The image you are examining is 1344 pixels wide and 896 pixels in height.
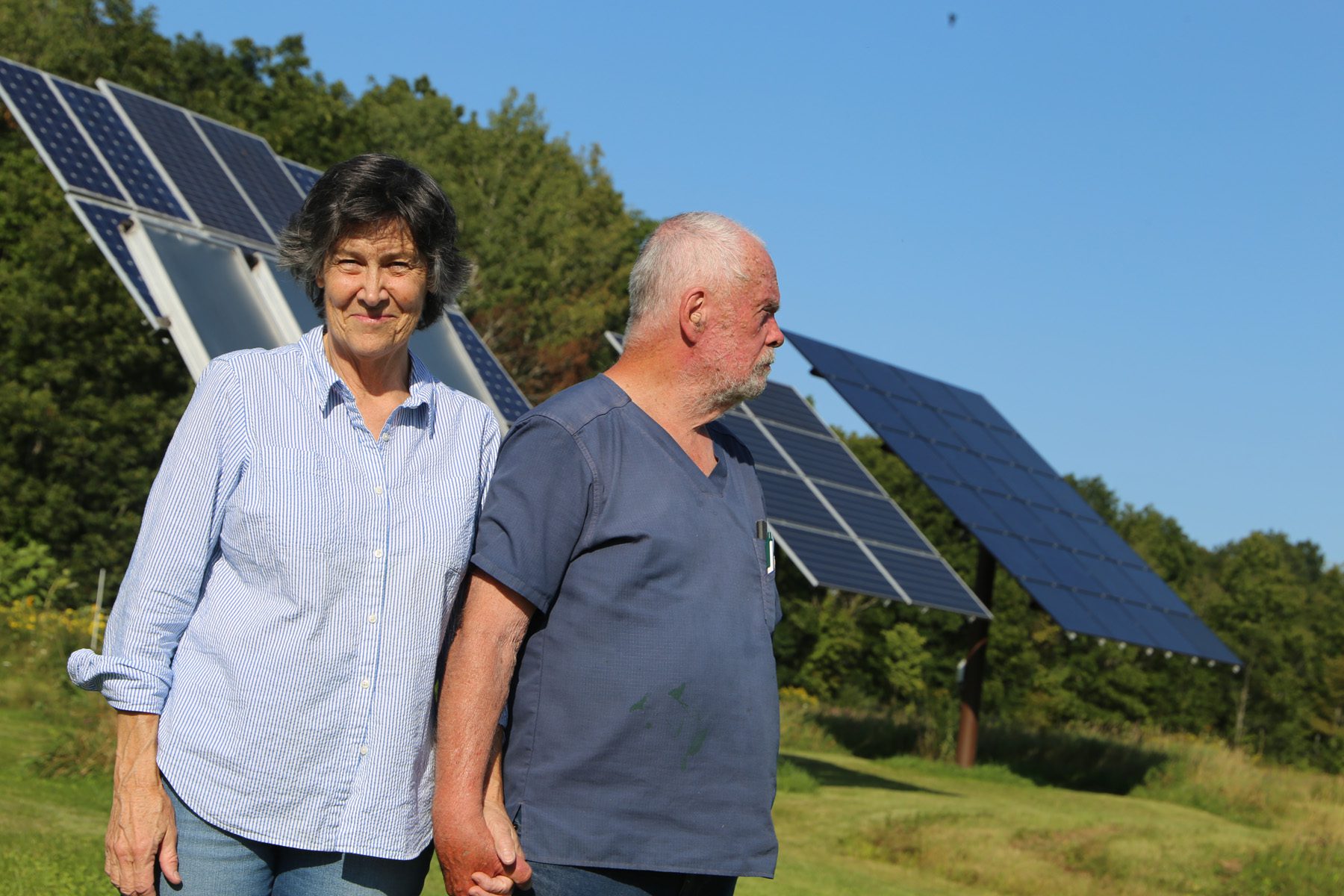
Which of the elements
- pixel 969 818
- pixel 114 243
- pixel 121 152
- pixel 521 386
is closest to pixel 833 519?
pixel 969 818

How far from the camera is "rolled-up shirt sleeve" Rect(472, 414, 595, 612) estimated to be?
2631 millimetres

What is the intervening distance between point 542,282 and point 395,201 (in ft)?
131

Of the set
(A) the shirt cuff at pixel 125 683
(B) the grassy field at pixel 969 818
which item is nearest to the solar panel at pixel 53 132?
(B) the grassy field at pixel 969 818

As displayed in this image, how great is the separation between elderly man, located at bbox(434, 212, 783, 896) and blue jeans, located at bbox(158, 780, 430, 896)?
14 centimetres

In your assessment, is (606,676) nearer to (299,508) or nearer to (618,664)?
(618,664)

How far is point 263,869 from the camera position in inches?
103

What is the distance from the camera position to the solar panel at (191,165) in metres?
11.1

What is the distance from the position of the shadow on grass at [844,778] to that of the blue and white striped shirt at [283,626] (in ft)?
34.9

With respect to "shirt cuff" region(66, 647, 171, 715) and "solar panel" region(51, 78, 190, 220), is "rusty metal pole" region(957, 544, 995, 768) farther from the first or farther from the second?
"shirt cuff" region(66, 647, 171, 715)

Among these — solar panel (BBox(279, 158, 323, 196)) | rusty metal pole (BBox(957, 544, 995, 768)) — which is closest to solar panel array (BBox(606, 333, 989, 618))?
rusty metal pole (BBox(957, 544, 995, 768))

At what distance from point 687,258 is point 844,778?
468 inches

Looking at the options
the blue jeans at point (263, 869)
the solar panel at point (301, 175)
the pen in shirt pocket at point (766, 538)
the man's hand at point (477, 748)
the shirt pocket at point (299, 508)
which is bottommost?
the blue jeans at point (263, 869)

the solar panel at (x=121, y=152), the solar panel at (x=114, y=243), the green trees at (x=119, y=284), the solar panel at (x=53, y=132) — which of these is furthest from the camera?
the green trees at (x=119, y=284)

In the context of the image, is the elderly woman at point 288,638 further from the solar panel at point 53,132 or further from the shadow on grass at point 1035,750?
the shadow on grass at point 1035,750
